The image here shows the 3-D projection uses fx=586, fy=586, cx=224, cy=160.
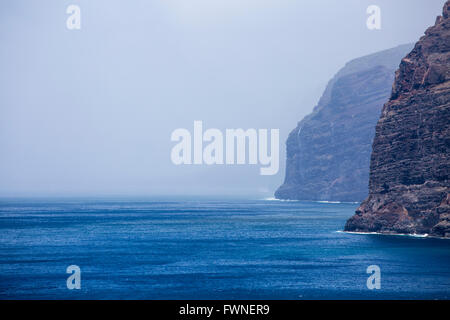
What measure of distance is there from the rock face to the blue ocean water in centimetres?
313

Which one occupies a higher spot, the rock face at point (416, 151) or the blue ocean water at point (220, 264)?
the rock face at point (416, 151)

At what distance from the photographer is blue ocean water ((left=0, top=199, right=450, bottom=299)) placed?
45.7 m

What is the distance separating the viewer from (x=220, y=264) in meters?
60.9

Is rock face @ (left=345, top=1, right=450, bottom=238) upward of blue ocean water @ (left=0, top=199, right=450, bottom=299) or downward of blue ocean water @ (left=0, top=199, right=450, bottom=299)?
upward

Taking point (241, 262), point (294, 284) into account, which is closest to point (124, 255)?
point (241, 262)

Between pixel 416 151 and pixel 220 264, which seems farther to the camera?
pixel 416 151

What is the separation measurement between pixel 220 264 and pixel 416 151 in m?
33.5

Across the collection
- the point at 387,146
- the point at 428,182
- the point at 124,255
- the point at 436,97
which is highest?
the point at 436,97

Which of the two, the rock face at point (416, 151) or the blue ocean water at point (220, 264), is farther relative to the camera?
the rock face at point (416, 151)

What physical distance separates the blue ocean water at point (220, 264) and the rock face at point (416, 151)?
10.3 feet

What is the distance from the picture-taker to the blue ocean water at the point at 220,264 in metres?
45.7

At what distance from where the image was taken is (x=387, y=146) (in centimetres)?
8256
